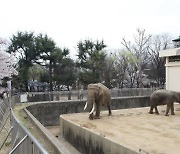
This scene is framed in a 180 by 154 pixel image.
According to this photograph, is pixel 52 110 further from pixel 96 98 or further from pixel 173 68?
pixel 173 68

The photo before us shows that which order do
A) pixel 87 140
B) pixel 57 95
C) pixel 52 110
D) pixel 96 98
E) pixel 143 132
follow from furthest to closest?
pixel 57 95 → pixel 52 110 → pixel 96 98 → pixel 87 140 → pixel 143 132

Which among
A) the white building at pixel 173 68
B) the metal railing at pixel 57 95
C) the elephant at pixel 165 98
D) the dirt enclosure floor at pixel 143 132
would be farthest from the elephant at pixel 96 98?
the metal railing at pixel 57 95

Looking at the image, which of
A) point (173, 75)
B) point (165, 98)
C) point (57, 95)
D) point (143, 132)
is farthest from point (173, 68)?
point (143, 132)

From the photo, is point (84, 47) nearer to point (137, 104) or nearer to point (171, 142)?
point (137, 104)

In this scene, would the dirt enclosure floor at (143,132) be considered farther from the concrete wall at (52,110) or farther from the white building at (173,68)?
the white building at (173,68)

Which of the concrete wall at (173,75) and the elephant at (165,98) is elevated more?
the concrete wall at (173,75)

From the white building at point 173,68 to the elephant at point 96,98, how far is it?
9725 millimetres

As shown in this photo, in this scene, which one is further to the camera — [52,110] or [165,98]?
[52,110]

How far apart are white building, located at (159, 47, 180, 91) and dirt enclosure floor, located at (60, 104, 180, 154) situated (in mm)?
8679

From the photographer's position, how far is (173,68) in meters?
25.6

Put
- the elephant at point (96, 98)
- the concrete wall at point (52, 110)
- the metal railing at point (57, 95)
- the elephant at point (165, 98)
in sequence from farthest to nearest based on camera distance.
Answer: the metal railing at point (57, 95)
the concrete wall at point (52, 110)
the elephant at point (165, 98)
the elephant at point (96, 98)

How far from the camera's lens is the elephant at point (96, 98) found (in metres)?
16.2

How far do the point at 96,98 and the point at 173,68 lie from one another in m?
11.2

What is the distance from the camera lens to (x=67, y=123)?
639 inches
